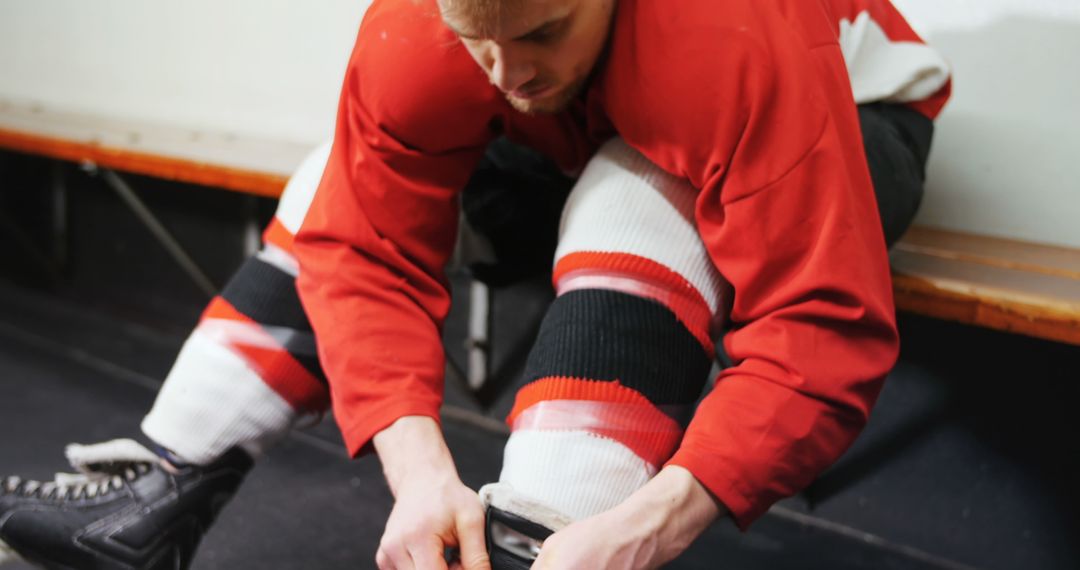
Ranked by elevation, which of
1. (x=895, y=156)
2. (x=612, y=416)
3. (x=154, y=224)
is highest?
(x=895, y=156)

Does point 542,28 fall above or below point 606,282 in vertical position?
above

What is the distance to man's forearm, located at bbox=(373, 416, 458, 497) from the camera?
58 centimetres

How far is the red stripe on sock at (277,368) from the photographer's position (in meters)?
0.72

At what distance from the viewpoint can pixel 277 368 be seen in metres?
0.72

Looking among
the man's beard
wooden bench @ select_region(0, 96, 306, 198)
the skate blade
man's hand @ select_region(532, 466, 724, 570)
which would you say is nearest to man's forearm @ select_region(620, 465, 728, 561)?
man's hand @ select_region(532, 466, 724, 570)

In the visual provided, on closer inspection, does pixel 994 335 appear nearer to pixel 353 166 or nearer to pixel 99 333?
pixel 353 166

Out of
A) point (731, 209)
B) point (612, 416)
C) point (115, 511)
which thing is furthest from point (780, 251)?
point (115, 511)

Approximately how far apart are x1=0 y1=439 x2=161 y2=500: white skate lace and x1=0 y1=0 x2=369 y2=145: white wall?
2.52 feet

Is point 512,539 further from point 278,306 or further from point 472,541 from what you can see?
point 278,306

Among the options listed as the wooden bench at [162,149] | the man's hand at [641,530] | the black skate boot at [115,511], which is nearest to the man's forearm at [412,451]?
the man's hand at [641,530]

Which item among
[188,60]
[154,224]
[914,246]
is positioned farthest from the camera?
[188,60]

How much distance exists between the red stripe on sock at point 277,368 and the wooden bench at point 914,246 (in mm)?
379

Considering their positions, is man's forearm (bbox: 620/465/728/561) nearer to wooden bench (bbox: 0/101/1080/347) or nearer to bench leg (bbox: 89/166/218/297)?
wooden bench (bbox: 0/101/1080/347)

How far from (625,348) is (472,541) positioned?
148 millimetres
